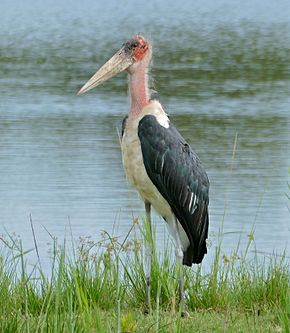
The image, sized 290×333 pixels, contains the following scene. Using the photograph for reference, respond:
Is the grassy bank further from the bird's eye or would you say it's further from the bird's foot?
the bird's eye

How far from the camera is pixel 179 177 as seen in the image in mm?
6414

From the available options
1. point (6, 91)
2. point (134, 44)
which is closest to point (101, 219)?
point (134, 44)

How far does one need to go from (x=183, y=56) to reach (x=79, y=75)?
11.9 feet

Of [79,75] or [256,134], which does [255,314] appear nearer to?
[256,134]

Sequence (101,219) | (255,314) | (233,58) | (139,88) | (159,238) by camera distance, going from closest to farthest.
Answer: (255,314) → (139,88) → (159,238) → (101,219) → (233,58)

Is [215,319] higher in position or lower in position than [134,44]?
lower

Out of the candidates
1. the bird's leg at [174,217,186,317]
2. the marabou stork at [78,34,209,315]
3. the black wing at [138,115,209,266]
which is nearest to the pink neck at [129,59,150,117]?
the marabou stork at [78,34,209,315]

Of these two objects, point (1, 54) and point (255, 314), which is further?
point (1, 54)

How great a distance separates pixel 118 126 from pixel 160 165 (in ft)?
26.8

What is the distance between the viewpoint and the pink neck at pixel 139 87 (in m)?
6.52

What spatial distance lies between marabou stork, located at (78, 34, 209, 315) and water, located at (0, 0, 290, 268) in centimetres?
54

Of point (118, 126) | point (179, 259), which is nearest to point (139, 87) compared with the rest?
point (179, 259)

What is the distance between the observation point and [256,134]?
47.7ft

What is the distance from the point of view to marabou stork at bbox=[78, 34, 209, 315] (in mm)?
6328
